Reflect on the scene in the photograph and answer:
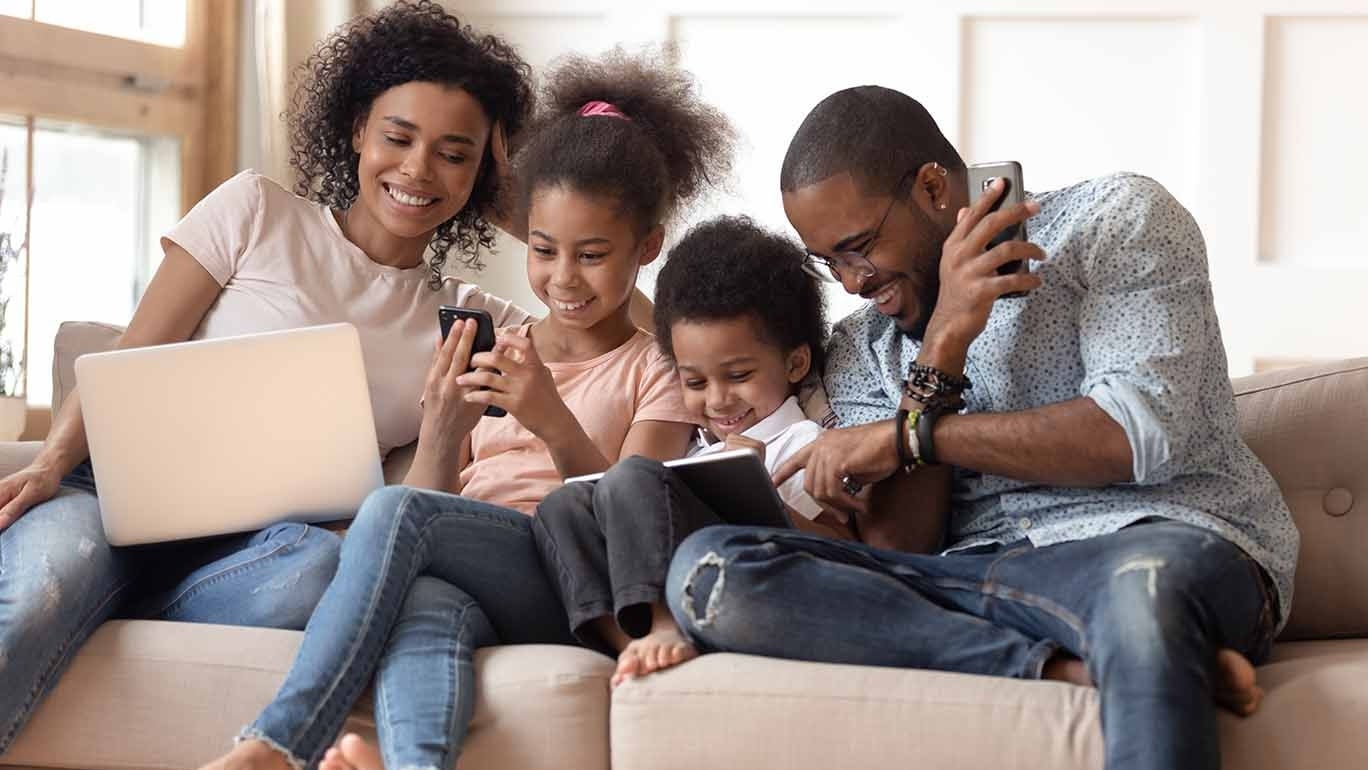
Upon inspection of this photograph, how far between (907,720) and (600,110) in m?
1.11

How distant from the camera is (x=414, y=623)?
1761mm

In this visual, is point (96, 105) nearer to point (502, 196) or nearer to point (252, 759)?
point (502, 196)

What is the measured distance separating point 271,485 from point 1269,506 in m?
1.19

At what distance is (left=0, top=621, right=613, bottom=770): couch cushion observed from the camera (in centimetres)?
171

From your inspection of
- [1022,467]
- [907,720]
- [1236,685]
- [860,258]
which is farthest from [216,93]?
[1236,685]

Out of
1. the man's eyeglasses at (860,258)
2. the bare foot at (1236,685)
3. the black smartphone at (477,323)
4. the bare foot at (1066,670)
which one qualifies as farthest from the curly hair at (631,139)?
the bare foot at (1236,685)

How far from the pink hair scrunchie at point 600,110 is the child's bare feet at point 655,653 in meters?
0.84

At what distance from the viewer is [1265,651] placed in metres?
1.69

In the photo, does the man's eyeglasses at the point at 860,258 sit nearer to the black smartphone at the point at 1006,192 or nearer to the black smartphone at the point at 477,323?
the black smartphone at the point at 1006,192

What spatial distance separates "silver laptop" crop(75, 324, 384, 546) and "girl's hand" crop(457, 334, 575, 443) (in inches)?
5.8

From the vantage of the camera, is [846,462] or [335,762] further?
[846,462]

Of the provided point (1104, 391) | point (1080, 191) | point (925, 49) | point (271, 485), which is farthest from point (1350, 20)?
point (271, 485)

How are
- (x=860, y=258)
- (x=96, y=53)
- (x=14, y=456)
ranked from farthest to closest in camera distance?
(x=96, y=53)
(x=14, y=456)
(x=860, y=258)

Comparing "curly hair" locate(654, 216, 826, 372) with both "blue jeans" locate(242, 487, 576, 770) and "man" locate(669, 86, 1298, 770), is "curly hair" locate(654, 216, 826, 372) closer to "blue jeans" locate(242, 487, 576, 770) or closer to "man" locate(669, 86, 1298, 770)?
"man" locate(669, 86, 1298, 770)
